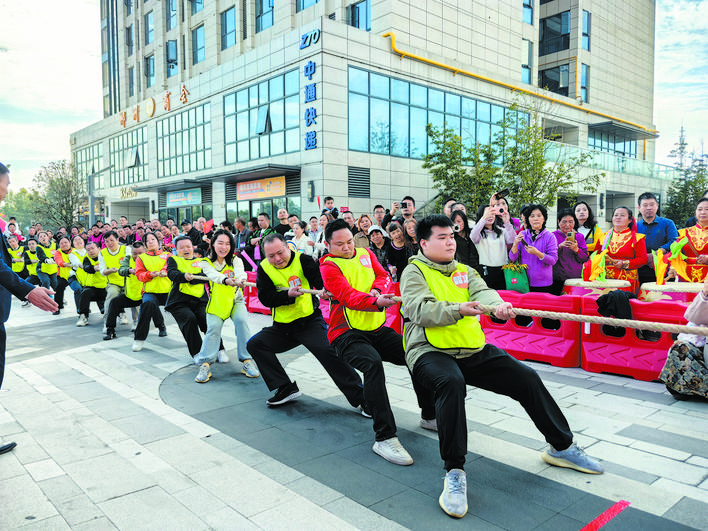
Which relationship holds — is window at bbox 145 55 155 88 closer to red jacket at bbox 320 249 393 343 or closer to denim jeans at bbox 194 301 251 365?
denim jeans at bbox 194 301 251 365

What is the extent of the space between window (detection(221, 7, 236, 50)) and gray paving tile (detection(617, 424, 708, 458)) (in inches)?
1098

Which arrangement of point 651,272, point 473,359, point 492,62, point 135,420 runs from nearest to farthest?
point 473,359 < point 135,420 < point 651,272 < point 492,62

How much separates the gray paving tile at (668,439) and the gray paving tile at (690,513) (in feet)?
2.67

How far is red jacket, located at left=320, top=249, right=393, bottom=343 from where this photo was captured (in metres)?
4.26

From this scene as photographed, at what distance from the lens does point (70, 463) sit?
12.6 feet

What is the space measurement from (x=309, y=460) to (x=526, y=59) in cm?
3044

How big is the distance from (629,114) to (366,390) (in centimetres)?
4055

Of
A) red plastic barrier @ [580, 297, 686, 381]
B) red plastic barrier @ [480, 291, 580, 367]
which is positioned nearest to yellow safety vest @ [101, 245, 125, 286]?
red plastic barrier @ [480, 291, 580, 367]

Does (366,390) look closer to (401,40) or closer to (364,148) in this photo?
(364,148)

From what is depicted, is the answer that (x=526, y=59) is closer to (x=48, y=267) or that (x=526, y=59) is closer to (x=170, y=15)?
(x=170, y=15)

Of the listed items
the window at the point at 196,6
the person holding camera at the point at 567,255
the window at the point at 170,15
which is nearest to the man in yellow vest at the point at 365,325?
the person holding camera at the point at 567,255

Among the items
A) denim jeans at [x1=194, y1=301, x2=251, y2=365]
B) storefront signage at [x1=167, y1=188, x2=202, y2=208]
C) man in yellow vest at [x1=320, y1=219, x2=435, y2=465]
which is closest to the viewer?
man in yellow vest at [x1=320, y1=219, x2=435, y2=465]

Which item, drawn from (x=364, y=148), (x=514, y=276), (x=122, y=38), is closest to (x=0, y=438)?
(x=514, y=276)

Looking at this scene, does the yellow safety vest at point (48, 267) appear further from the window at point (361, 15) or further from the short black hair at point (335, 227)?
the window at point (361, 15)
